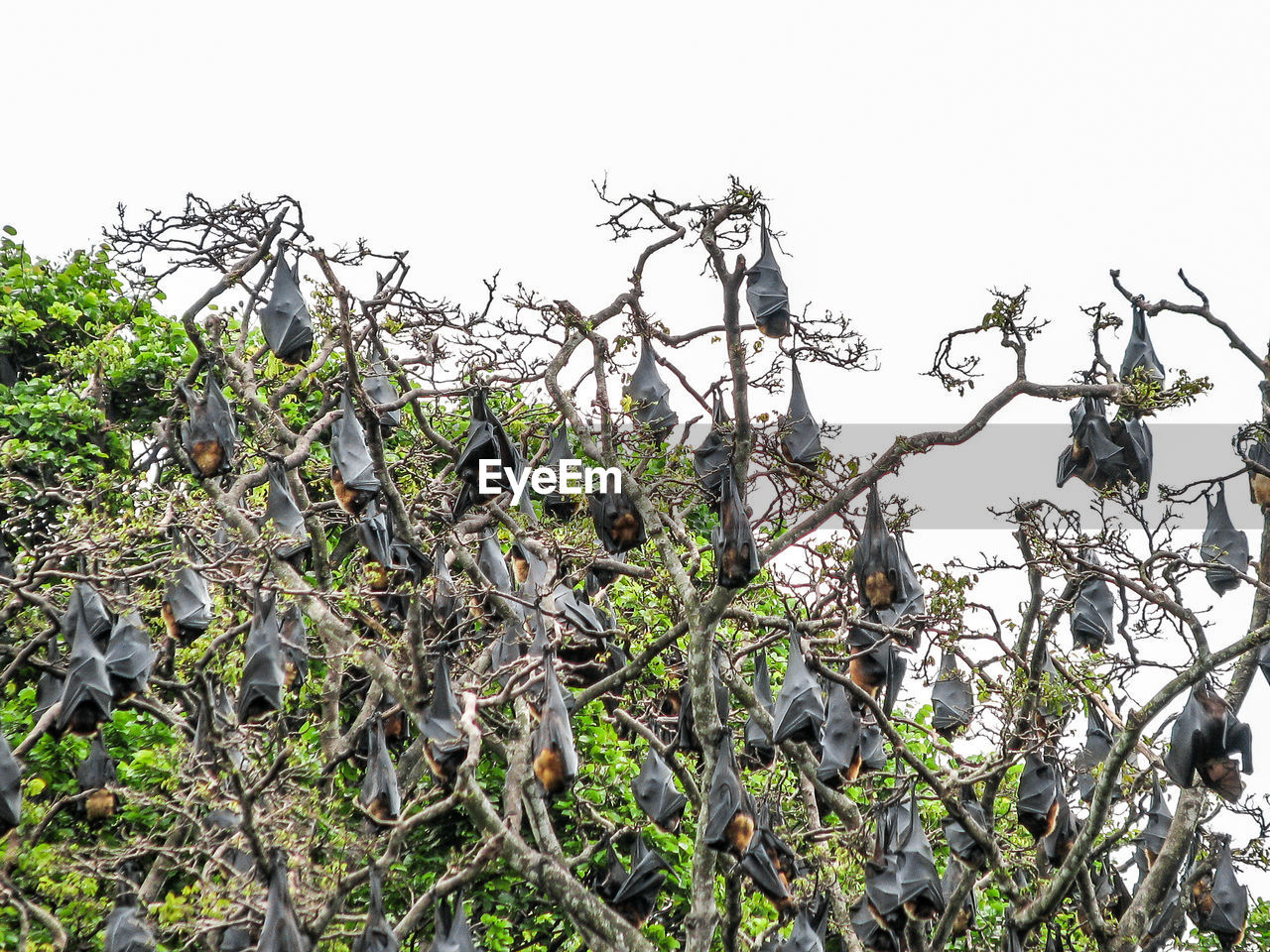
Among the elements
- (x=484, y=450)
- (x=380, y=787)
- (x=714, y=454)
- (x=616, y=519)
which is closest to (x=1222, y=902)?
(x=714, y=454)

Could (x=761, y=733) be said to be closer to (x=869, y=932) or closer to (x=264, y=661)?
(x=869, y=932)

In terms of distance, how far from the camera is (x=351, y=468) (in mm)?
8586

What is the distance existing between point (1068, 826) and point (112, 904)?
6.87 metres

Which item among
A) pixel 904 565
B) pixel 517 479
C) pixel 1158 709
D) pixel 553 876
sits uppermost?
pixel 517 479

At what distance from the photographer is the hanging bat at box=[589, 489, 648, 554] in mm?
8523

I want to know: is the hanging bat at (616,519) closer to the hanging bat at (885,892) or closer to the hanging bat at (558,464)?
the hanging bat at (558,464)

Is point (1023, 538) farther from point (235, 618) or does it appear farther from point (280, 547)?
point (235, 618)

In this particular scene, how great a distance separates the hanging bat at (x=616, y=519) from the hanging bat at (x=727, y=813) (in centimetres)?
157

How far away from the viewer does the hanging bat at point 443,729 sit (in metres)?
7.52

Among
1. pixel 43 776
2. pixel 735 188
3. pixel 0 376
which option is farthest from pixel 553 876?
pixel 0 376

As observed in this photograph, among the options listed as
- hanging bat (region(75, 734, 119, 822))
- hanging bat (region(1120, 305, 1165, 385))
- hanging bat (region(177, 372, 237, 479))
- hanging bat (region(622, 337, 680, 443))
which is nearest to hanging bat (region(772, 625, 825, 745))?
hanging bat (region(622, 337, 680, 443))

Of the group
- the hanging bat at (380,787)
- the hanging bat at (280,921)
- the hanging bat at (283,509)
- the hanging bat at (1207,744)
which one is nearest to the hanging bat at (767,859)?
the hanging bat at (380,787)

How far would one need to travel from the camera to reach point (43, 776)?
11.6 metres

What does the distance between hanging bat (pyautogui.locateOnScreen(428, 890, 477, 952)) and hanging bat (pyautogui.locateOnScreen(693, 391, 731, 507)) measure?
9.83 feet
